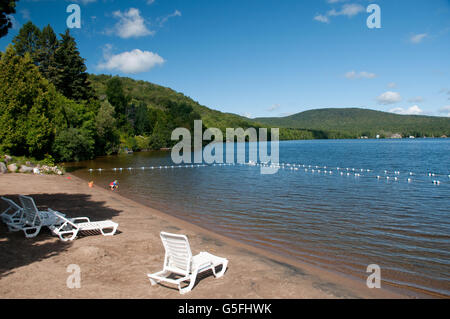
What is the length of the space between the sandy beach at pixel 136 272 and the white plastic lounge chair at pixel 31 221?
28 centimetres

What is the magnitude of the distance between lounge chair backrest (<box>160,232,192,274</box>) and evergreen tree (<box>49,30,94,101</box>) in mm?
61275

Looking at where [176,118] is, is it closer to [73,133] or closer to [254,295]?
[73,133]

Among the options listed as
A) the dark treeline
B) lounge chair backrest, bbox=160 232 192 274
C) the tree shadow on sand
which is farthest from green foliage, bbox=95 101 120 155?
lounge chair backrest, bbox=160 232 192 274

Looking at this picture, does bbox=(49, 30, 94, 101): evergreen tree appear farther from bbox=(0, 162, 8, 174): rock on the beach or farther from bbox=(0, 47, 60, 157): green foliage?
bbox=(0, 162, 8, 174): rock on the beach

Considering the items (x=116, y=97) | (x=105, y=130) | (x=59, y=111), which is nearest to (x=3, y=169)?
(x=59, y=111)

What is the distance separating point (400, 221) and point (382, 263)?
657cm

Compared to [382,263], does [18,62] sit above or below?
above

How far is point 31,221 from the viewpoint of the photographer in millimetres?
9797

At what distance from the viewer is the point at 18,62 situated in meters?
33.5

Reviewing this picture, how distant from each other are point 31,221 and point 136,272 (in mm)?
4587

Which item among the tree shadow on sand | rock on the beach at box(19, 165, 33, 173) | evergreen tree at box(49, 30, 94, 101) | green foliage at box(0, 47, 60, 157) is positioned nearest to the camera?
the tree shadow on sand

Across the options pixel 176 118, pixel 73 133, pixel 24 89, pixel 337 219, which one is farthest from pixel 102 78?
pixel 337 219

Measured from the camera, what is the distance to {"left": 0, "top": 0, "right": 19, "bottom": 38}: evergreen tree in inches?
350

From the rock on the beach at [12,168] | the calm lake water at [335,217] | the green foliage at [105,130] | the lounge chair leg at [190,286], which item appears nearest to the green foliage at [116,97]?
the green foliage at [105,130]
